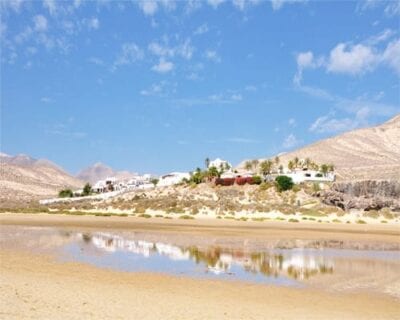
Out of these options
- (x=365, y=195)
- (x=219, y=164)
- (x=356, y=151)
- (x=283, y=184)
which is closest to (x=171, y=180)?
(x=219, y=164)

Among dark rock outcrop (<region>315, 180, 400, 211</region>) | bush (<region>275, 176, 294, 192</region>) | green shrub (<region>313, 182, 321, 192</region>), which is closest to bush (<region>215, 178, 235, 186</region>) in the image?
bush (<region>275, 176, 294, 192</region>)

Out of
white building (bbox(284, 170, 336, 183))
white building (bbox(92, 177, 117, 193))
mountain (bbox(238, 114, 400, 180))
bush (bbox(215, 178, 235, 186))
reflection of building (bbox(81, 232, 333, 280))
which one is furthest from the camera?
mountain (bbox(238, 114, 400, 180))

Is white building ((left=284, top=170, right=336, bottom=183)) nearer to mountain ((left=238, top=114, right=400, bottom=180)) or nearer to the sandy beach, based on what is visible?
mountain ((left=238, top=114, right=400, bottom=180))

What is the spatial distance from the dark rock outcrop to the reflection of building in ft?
121

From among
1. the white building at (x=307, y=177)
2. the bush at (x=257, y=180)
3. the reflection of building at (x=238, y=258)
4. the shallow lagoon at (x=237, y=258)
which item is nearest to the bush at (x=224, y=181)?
the bush at (x=257, y=180)

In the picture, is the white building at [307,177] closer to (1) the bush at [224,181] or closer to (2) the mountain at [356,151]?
(1) the bush at [224,181]

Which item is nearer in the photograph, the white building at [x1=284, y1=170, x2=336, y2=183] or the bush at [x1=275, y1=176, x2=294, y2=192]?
the bush at [x1=275, y1=176, x2=294, y2=192]

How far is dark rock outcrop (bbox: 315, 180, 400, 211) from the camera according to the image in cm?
6241

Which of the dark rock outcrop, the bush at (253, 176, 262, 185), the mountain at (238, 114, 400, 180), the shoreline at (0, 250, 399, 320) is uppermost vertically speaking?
the mountain at (238, 114, 400, 180)

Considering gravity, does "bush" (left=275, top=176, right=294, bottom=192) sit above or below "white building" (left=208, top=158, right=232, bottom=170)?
below

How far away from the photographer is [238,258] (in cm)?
2503

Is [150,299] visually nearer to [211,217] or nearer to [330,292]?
Result: [330,292]

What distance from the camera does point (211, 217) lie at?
198ft

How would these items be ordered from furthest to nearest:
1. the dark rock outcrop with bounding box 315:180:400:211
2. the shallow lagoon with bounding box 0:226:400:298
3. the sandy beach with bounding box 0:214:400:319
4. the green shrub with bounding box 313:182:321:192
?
the green shrub with bounding box 313:182:321:192 < the dark rock outcrop with bounding box 315:180:400:211 < the shallow lagoon with bounding box 0:226:400:298 < the sandy beach with bounding box 0:214:400:319
